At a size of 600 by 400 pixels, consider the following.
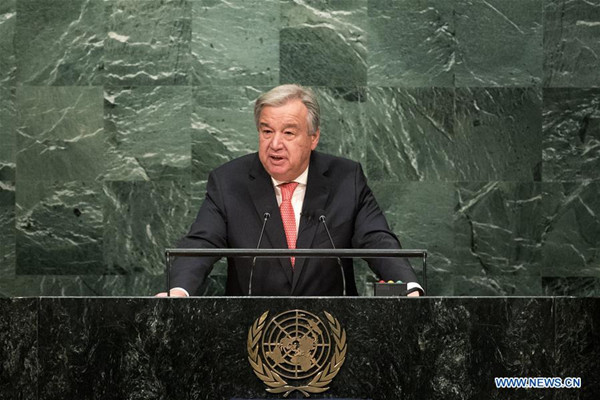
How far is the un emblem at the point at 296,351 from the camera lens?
2.90m

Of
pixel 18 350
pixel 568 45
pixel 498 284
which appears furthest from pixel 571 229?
pixel 18 350

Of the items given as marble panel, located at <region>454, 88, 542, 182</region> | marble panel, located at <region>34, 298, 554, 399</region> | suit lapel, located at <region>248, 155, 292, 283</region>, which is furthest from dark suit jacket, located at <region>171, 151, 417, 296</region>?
marble panel, located at <region>454, 88, 542, 182</region>

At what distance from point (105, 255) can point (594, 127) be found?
10.9 feet

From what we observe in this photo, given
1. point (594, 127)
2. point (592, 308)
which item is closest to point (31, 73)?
point (594, 127)

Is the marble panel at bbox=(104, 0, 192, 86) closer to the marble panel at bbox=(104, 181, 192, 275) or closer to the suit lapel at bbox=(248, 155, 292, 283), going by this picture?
the marble panel at bbox=(104, 181, 192, 275)

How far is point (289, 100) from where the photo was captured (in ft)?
14.8

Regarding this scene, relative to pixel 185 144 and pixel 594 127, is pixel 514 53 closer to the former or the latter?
pixel 594 127

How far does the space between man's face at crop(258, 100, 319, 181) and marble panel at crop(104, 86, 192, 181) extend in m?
1.86

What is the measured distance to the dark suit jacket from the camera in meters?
4.29

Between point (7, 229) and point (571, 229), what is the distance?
370cm

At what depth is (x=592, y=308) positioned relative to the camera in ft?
9.70

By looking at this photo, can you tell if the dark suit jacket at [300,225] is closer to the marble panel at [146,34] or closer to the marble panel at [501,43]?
the marble panel at [146,34]

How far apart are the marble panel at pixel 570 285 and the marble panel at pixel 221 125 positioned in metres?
2.14

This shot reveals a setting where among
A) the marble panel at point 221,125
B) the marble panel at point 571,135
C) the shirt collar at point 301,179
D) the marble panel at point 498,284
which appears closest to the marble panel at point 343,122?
the marble panel at point 221,125
